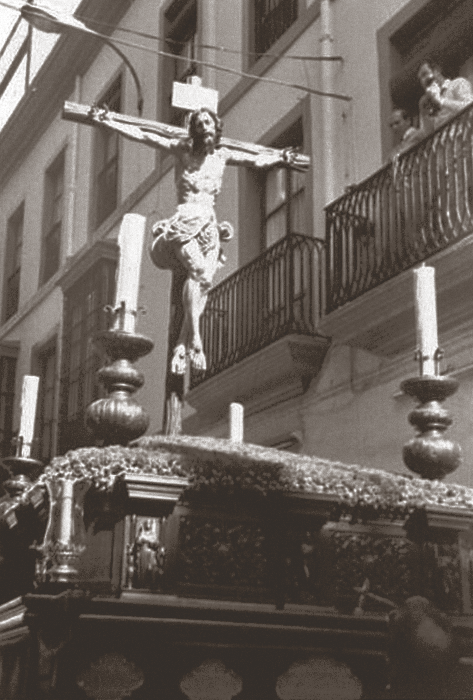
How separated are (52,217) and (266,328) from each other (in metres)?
8.55

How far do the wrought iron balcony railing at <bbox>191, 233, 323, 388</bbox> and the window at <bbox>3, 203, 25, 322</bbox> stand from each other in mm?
8534

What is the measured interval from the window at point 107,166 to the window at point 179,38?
4.95ft

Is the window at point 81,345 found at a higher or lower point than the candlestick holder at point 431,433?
higher

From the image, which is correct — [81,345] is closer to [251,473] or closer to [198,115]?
[198,115]

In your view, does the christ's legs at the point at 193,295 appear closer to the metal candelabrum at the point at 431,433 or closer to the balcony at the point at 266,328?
the metal candelabrum at the point at 431,433

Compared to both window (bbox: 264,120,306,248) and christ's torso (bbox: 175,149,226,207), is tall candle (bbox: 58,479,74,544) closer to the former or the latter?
christ's torso (bbox: 175,149,226,207)

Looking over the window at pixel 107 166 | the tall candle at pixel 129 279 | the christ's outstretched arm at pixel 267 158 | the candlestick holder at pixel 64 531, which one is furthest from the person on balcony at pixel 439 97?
the window at pixel 107 166

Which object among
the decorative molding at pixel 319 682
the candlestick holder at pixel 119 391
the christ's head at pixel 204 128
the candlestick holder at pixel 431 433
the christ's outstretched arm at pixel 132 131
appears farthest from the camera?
the christ's outstretched arm at pixel 132 131

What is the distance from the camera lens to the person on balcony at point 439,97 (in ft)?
26.6

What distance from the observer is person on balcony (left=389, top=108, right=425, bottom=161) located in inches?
326

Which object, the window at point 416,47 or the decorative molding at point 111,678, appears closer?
the decorative molding at point 111,678

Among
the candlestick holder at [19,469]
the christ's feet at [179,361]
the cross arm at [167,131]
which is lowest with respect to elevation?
the candlestick holder at [19,469]

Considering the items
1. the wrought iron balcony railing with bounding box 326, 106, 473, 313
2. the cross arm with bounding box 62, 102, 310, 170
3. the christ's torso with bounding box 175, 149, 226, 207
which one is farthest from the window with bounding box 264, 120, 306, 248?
the christ's torso with bounding box 175, 149, 226, 207

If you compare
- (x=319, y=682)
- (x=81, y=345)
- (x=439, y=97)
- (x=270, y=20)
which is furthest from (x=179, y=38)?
(x=319, y=682)
